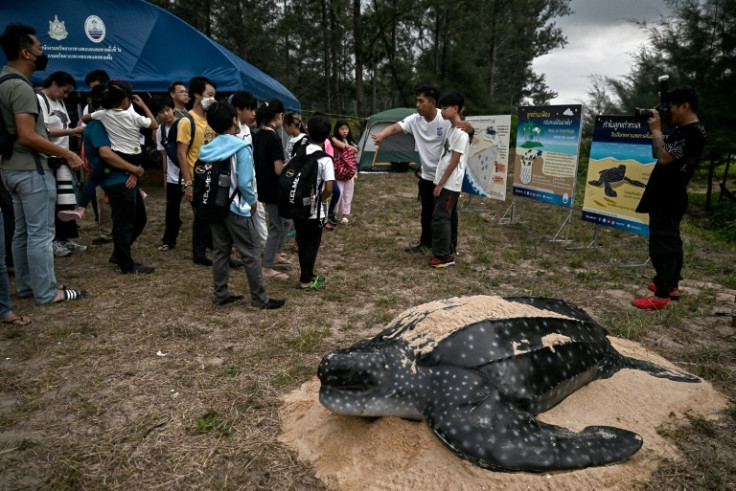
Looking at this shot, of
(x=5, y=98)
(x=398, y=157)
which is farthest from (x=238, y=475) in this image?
(x=398, y=157)

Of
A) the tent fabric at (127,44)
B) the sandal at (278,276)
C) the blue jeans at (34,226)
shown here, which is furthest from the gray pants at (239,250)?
the tent fabric at (127,44)

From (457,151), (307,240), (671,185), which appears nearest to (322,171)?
(307,240)

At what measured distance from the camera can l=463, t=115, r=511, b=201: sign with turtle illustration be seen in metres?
7.80

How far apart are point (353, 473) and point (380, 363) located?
19.7 inches

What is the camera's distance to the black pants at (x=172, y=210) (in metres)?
5.19

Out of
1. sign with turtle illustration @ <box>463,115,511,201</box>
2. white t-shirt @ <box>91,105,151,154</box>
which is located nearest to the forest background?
sign with turtle illustration @ <box>463,115,511,201</box>

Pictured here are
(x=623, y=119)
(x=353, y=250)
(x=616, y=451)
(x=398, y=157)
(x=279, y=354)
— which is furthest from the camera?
(x=398, y=157)

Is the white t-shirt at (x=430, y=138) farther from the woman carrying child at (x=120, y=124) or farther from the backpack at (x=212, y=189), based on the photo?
the woman carrying child at (x=120, y=124)

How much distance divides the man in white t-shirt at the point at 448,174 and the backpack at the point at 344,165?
7.08ft

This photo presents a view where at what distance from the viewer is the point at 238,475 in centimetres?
196

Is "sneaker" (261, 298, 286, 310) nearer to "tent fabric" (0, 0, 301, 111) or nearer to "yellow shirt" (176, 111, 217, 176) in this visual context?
"yellow shirt" (176, 111, 217, 176)

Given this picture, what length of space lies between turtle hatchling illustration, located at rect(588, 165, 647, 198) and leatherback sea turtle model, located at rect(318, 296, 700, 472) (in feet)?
12.3

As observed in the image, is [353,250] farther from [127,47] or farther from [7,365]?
[127,47]

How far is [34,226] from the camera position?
3572 mm
